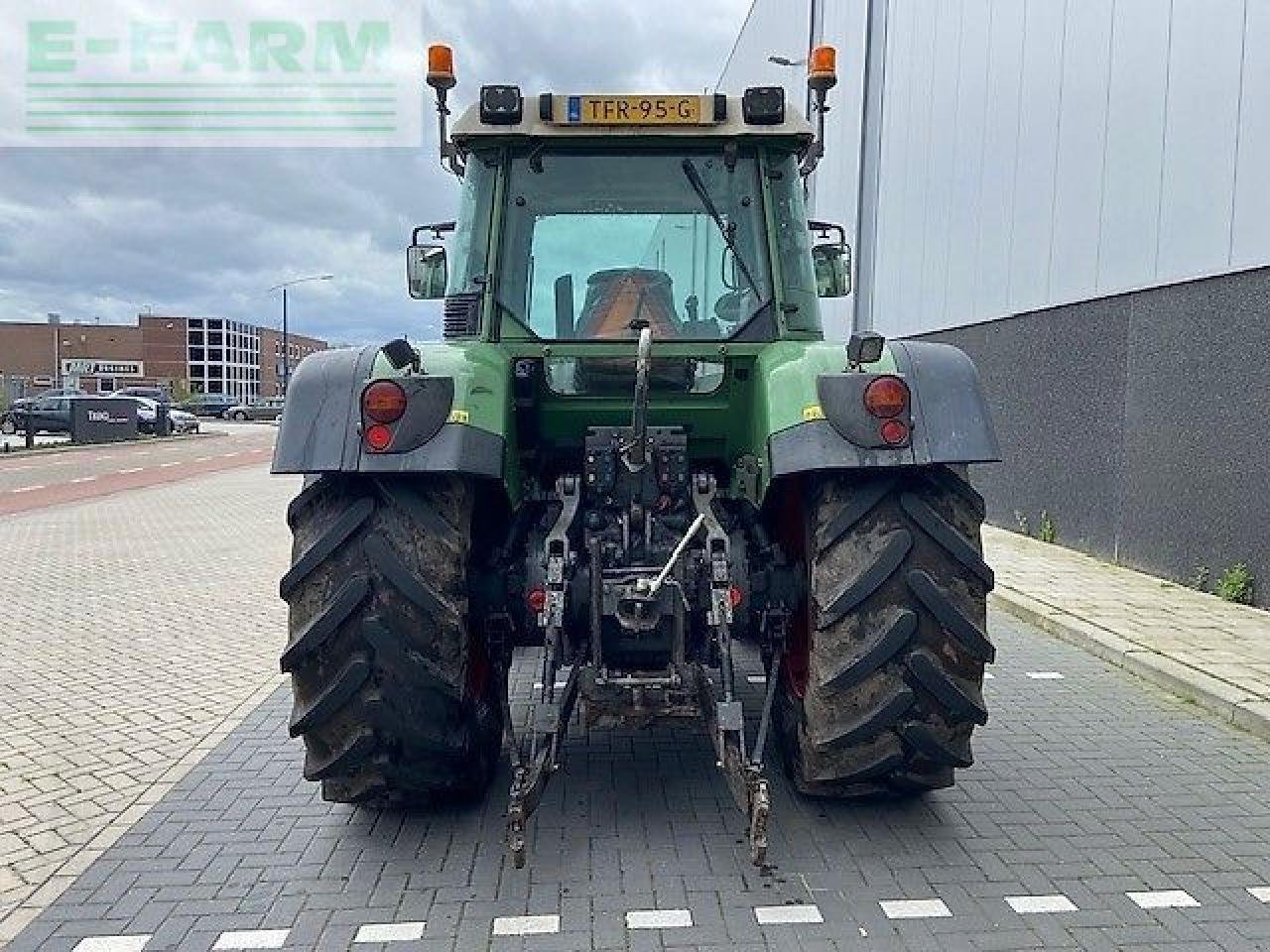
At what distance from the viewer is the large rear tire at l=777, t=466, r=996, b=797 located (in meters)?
3.60

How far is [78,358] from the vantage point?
303 feet

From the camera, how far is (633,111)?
4.35 m

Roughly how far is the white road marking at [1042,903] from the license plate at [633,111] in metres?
3.22

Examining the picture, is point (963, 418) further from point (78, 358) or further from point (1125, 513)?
point (78, 358)

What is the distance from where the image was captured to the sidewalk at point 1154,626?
18.8 feet

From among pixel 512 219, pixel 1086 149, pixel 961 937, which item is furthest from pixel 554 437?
pixel 1086 149

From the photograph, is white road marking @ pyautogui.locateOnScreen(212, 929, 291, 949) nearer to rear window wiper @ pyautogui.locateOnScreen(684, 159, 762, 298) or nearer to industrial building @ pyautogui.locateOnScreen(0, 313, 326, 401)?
rear window wiper @ pyautogui.locateOnScreen(684, 159, 762, 298)

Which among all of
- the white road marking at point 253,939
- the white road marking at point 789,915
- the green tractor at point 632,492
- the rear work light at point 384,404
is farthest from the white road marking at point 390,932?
the rear work light at point 384,404

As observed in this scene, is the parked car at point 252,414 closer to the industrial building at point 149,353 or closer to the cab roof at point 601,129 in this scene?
the industrial building at point 149,353

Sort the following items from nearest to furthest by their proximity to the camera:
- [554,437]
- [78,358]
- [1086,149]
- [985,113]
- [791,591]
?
[791,591]
[554,437]
[1086,149]
[985,113]
[78,358]

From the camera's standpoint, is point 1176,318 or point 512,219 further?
point 1176,318

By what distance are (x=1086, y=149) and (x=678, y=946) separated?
9700 mm

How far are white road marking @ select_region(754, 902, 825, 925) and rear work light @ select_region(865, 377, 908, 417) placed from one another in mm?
1656

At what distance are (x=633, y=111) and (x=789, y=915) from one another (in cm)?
316
